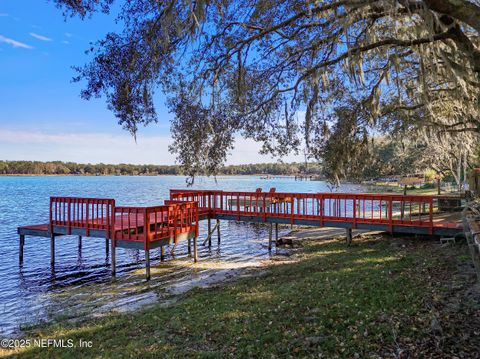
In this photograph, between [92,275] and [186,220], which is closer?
[92,275]

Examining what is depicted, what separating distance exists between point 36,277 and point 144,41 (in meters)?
9.95

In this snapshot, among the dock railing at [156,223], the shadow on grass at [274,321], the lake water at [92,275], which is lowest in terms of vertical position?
the lake water at [92,275]

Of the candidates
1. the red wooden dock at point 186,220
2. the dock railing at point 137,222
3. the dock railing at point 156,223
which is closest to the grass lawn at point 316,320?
the red wooden dock at point 186,220

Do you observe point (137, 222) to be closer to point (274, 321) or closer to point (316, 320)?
point (274, 321)

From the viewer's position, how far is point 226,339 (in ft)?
16.5

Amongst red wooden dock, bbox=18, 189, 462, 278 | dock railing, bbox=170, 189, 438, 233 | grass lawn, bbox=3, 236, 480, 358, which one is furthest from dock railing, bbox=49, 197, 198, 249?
grass lawn, bbox=3, 236, 480, 358

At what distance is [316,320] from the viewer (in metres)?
5.21

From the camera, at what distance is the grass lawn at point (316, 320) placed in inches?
170

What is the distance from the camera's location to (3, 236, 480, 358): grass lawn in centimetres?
431

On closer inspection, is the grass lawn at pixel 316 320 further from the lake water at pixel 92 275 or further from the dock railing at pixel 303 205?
the dock railing at pixel 303 205

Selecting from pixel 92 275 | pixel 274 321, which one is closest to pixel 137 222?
pixel 92 275

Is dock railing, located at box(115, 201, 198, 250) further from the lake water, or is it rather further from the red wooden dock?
the lake water

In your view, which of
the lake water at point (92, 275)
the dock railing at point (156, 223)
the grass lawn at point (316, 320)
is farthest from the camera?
the dock railing at point (156, 223)

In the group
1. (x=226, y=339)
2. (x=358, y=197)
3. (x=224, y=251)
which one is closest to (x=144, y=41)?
(x=226, y=339)
